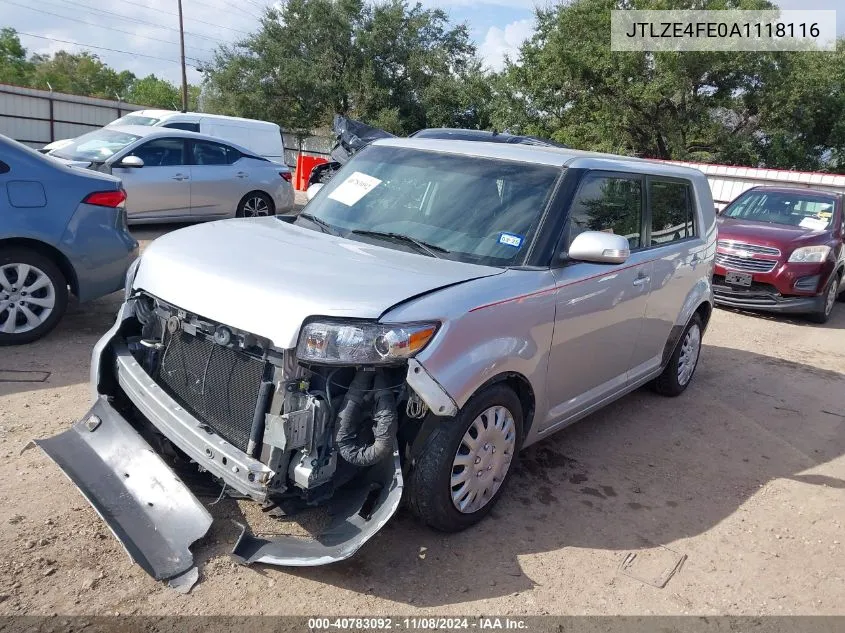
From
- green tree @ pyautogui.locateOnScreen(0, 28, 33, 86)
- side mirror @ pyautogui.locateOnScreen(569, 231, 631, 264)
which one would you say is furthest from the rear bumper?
green tree @ pyautogui.locateOnScreen(0, 28, 33, 86)

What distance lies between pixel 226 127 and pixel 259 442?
14.0 meters

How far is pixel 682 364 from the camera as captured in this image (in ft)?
19.5

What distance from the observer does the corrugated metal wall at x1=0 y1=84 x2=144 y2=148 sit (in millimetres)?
22889

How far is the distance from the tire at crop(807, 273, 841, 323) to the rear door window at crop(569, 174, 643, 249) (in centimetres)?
629

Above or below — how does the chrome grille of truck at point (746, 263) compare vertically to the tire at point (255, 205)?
below

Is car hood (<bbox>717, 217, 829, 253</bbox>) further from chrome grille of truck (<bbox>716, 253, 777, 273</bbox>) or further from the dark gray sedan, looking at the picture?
the dark gray sedan

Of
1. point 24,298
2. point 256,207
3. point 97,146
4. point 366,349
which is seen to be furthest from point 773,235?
point 97,146

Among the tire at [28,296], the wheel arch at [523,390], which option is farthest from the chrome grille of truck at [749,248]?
the tire at [28,296]

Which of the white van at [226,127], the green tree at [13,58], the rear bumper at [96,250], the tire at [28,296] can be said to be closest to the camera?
the tire at [28,296]

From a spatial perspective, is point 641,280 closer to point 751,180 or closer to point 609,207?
point 609,207

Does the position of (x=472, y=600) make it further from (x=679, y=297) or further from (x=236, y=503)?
(x=679, y=297)

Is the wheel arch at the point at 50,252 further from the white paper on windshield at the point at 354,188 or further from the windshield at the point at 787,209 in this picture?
the windshield at the point at 787,209

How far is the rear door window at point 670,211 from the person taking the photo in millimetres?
5020

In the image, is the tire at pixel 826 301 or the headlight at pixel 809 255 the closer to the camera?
the headlight at pixel 809 255
